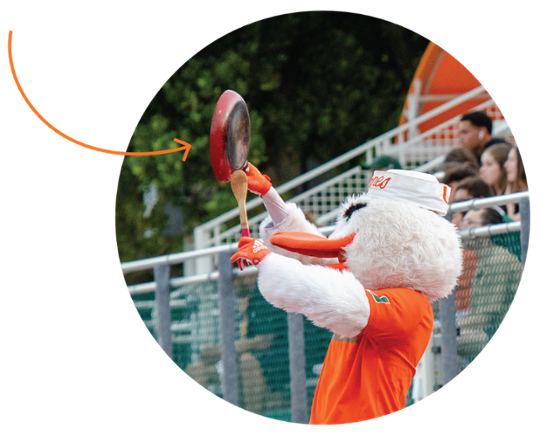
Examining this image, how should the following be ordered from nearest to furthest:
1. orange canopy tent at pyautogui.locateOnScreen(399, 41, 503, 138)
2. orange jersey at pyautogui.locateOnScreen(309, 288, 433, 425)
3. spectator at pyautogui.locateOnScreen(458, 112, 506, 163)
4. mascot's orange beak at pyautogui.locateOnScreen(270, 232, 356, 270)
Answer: orange jersey at pyautogui.locateOnScreen(309, 288, 433, 425) < mascot's orange beak at pyautogui.locateOnScreen(270, 232, 356, 270) < spectator at pyautogui.locateOnScreen(458, 112, 506, 163) < orange canopy tent at pyautogui.locateOnScreen(399, 41, 503, 138)

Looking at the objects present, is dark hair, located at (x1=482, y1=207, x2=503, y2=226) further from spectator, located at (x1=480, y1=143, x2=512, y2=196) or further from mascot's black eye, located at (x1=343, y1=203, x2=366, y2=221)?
mascot's black eye, located at (x1=343, y1=203, x2=366, y2=221)

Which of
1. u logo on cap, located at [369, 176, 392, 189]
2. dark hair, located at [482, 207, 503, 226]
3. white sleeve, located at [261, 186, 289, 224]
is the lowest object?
dark hair, located at [482, 207, 503, 226]

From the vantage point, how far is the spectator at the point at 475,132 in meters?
4.56

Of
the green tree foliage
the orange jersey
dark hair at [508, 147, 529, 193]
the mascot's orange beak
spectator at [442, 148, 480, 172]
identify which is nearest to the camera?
the orange jersey

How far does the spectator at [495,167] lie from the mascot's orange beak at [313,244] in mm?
1760

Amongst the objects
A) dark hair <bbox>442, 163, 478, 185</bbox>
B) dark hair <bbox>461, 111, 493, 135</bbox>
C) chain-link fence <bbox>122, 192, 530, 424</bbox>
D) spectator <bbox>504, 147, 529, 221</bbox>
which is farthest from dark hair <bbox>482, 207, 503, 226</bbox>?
dark hair <bbox>461, 111, 493, 135</bbox>

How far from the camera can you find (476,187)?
376cm

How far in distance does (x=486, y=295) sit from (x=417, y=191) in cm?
89

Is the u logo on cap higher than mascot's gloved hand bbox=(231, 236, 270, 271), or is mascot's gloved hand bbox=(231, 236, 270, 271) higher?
the u logo on cap

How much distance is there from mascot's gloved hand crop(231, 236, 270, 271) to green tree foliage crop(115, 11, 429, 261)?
528 cm

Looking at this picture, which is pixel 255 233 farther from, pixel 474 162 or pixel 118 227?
pixel 474 162

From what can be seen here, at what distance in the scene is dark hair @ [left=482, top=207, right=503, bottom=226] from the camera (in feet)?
10.2

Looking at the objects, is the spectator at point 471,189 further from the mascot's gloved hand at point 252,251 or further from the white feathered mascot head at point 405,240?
the mascot's gloved hand at point 252,251

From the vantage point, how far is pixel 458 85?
7.95 meters
